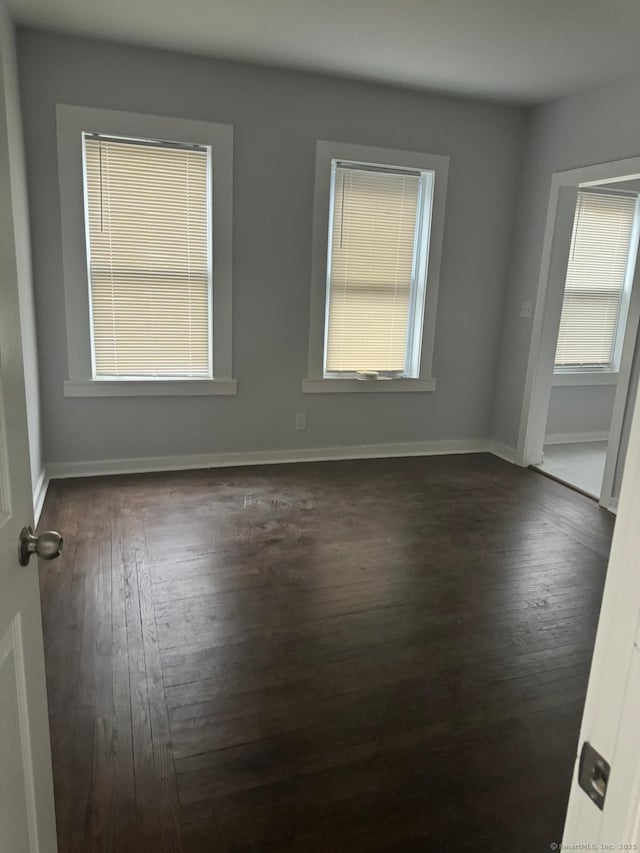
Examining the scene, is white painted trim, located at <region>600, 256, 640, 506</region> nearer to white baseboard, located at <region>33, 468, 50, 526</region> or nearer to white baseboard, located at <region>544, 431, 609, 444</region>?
white baseboard, located at <region>544, 431, 609, 444</region>

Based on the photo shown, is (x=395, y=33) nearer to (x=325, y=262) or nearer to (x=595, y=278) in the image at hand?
(x=325, y=262)

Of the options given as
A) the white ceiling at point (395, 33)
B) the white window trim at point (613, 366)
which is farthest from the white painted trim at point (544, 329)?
the white window trim at point (613, 366)

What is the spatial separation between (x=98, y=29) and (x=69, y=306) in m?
1.67

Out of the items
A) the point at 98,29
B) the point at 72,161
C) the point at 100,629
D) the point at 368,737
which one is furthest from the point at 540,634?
the point at 98,29

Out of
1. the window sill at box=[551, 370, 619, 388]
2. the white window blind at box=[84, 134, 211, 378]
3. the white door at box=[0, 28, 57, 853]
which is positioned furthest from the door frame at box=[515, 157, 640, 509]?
the white door at box=[0, 28, 57, 853]

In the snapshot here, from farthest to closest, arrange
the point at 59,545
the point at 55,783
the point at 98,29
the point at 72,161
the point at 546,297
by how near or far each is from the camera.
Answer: the point at 546,297 < the point at 72,161 < the point at 98,29 < the point at 55,783 < the point at 59,545

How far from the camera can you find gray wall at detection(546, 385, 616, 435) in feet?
18.8

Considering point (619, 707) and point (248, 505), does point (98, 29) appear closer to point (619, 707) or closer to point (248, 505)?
point (248, 505)

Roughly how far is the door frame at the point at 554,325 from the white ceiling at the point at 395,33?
61 centimetres

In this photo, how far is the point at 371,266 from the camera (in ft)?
15.2

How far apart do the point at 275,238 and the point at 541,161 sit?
7.35 feet

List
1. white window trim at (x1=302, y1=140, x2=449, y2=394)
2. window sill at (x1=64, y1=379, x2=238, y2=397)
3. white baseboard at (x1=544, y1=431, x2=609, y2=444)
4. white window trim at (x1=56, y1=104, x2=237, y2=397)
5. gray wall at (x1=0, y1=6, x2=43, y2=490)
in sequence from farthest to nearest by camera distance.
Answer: white baseboard at (x1=544, y1=431, x2=609, y2=444)
white window trim at (x1=302, y1=140, x2=449, y2=394)
window sill at (x1=64, y1=379, x2=238, y2=397)
white window trim at (x1=56, y1=104, x2=237, y2=397)
gray wall at (x1=0, y1=6, x2=43, y2=490)

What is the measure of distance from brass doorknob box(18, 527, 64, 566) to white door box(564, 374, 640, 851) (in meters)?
0.84

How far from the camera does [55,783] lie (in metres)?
1.67
